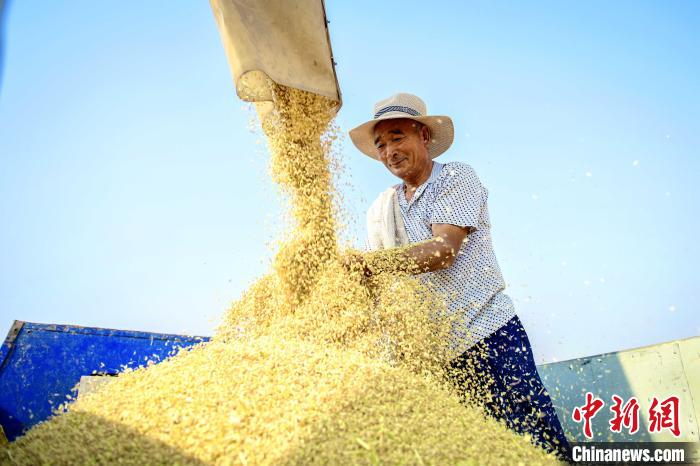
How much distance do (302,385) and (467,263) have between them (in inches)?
43.2

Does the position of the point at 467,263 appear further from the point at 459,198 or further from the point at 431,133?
the point at 431,133

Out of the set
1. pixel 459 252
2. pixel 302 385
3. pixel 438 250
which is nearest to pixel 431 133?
pixel 459 252

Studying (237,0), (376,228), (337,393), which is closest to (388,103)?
(376,228)

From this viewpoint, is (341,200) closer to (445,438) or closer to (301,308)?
(301,308)

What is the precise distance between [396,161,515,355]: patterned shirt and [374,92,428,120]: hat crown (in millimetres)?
373

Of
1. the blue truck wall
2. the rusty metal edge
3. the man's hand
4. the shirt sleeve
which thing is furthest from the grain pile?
the rusty metal edge

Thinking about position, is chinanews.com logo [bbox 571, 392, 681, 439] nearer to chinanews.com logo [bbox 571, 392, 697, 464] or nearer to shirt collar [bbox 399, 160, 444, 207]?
chinanews.com logo [bbox 571, 392, 697, 464]

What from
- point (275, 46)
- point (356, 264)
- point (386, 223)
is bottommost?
point (356, 264)

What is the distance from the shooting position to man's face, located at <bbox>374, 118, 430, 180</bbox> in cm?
267

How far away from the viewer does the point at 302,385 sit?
1.61 metres

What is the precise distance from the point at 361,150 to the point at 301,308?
1224 mm

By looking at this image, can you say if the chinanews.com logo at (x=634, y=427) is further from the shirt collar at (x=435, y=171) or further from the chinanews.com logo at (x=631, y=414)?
the shirt collar at (x=435, y=171)

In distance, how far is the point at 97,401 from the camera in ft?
5.54

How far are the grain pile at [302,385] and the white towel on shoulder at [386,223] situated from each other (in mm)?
376
